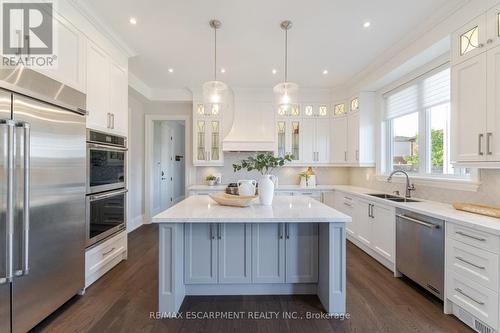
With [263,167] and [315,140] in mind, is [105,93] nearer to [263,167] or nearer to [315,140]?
[263,167]

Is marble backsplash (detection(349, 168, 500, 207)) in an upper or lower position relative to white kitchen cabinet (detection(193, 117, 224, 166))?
lower

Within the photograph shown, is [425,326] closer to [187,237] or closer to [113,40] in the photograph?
[187,237]

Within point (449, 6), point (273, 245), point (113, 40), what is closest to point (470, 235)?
point (273, 245)

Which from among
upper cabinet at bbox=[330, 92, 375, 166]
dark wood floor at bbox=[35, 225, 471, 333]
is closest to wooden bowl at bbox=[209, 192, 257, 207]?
dark wood floor at bbox=[35, 225, 471, 333]

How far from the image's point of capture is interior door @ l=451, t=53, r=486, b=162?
2.02 m

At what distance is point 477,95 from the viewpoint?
2059mm

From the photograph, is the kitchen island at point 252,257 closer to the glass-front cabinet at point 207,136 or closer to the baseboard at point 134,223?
the glass-front cabinet at point 207,136

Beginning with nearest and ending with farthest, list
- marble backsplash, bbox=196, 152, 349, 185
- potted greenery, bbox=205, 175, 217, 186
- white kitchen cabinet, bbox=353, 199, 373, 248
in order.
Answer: white kitchen cabinet, bbox=353, 199, 373, 248, potted greenery, bbox=205, 175, 217, 186, marble backsplash, bbox=196, 152, 349, 185

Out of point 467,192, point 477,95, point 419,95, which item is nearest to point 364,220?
point 467,192

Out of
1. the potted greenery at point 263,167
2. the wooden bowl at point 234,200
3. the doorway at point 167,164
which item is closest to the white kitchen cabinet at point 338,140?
the potted greenery at point 263,167

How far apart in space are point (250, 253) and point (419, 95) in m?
3.07

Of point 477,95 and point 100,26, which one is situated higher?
point 100,26

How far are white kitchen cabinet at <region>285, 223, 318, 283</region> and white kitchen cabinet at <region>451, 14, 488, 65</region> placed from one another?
6.71 ft

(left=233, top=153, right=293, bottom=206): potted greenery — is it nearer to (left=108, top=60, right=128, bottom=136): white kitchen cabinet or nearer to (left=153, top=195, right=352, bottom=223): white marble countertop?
(left=153, top=195, right=352, bottom=223): white marble countertop
